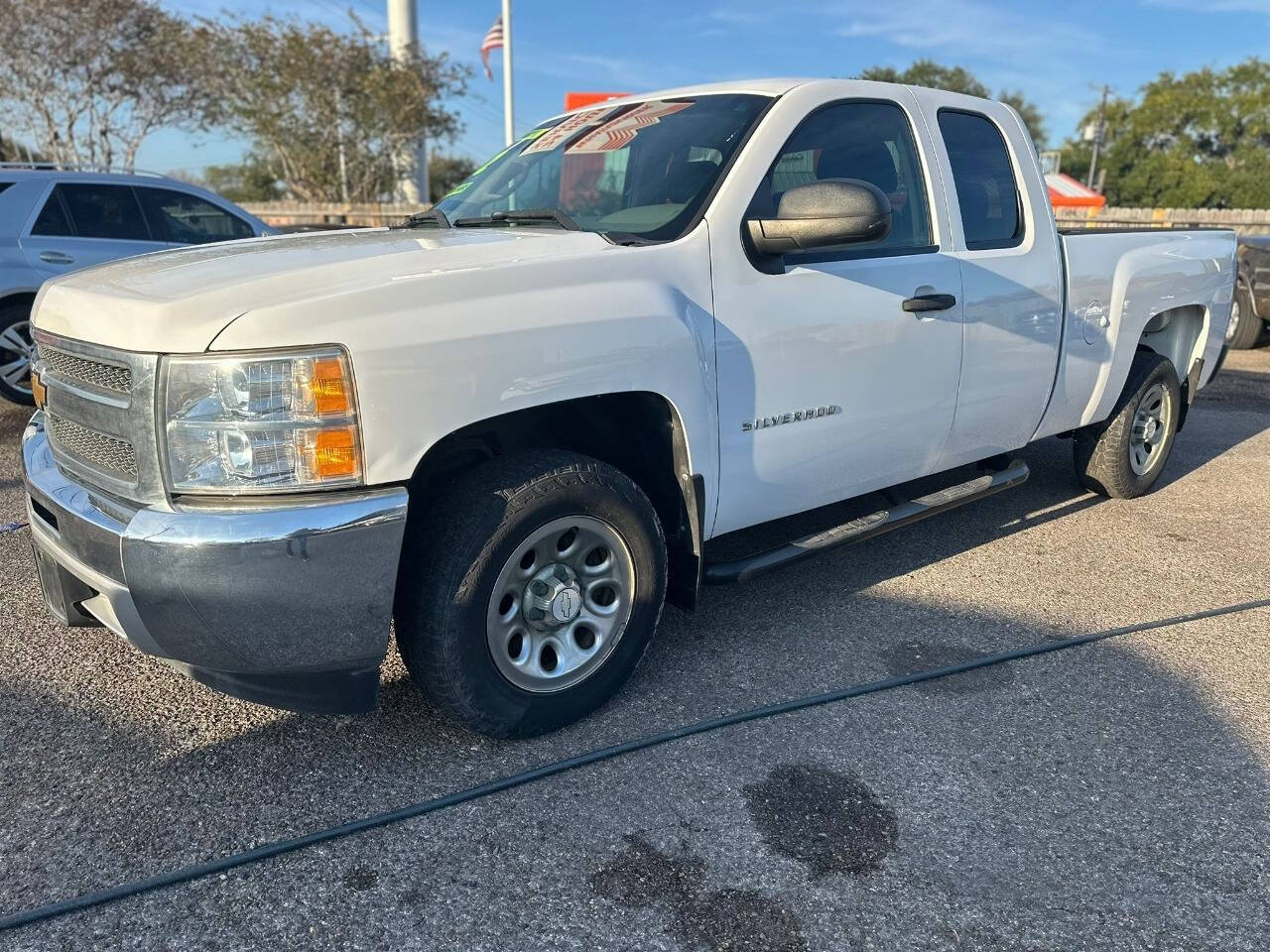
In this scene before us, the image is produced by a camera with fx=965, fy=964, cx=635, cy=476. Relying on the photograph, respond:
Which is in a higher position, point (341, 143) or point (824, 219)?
point (341, 143)

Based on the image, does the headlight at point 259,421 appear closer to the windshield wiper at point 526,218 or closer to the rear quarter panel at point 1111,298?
the windshield wiper at point 526,218

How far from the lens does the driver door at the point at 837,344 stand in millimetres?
3051

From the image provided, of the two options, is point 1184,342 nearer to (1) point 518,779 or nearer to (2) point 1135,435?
(2) point 1135,435

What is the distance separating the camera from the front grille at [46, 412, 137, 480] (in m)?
2.41

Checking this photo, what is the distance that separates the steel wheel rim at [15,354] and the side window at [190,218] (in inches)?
54.8

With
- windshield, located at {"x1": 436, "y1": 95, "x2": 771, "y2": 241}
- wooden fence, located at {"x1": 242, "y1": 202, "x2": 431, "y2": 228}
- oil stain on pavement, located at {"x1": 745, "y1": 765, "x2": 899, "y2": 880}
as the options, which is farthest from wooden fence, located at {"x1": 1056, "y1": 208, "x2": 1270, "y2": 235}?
oil stain on pavement, located at {"x1": 745, "y1": 765, "x2": 899, "y2": 880}

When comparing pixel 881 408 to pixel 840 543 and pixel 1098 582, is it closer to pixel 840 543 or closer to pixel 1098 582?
pixel 840 543

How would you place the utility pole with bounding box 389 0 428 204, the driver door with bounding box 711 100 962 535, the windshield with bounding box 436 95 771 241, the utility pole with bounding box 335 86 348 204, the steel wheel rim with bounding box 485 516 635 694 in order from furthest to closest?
the utility pole with bounding box 389 0 428 204 < the utility pole with bounding box 335 86 348 204 < the windshield with bounding box 436 95 771 241 < the driver door with bounding box 711 100 962 535 < the steel wheel rim with bounding box 485 516 635 694

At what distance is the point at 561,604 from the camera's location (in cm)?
285

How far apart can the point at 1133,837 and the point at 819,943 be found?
0.96 m

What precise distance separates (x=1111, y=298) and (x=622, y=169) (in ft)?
8.39

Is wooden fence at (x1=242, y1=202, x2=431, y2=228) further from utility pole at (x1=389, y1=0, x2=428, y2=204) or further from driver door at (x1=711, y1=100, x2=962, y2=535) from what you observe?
driver door at (x1=711, y1=100, x2=962, y2=535)

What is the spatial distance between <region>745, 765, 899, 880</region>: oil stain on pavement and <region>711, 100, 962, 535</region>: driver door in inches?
34.2

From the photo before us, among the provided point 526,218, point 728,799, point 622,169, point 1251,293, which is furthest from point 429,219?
point 1251,293
